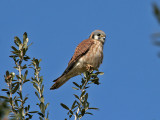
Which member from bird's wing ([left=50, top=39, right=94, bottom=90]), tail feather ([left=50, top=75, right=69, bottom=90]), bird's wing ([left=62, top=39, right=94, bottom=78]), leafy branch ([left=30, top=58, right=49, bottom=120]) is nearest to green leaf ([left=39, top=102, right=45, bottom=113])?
leafy branch ([left=30, top=58, right=49, bottom=120])

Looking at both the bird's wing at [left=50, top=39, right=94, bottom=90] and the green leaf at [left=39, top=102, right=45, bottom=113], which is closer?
the green leaf at [left=39, top=102, right=45, bottom=113]

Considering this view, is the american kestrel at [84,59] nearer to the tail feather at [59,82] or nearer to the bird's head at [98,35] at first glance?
the tail feather at [59,82]

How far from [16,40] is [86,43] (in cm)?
295

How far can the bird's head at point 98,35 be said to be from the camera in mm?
5620

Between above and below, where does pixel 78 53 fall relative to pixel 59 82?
above

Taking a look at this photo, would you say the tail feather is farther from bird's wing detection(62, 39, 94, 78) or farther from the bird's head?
the bird's head

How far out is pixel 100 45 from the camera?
5418mm

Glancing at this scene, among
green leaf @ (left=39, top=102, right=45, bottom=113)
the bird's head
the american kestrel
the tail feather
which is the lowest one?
green leaf @ (left=39, top=102, right=45, bottom=113)

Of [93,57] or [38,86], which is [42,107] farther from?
[93,57]

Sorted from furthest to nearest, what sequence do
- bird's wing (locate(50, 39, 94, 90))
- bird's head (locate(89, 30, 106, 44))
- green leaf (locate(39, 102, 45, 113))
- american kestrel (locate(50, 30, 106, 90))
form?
bird's head (locate(89, 30, 106, 44)) → american kestrel (locate(50, 30, 106, 90)) → bird's wing (locate(50, 39, 94, 90)) → green leaf (locate(39, 102, 45, 113))

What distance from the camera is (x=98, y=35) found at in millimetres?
5715

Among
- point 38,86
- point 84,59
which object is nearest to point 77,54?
point 84,59

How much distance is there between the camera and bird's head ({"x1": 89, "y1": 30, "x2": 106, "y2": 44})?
5.62m

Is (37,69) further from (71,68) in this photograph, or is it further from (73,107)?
(71,68)
